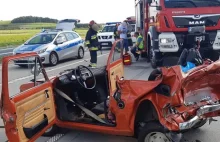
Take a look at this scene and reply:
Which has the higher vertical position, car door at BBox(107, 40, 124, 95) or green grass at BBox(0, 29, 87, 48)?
car door at BBox(107, 40, 124, 95)

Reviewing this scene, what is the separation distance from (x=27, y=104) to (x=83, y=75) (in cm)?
127

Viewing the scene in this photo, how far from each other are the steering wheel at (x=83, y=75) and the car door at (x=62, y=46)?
357 inches

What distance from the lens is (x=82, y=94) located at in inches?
190

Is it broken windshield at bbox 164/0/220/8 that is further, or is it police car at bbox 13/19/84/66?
police car at bbox 13/19/84/66

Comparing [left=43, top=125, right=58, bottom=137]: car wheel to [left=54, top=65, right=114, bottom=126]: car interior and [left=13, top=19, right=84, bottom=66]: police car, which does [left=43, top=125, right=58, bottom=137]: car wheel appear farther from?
[left=13, top=19, right=84, bottom=66]: police car

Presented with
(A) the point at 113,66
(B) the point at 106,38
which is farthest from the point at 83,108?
(B) the point at 106,38

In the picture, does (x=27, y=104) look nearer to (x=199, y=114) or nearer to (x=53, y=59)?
(x=199, y=114)

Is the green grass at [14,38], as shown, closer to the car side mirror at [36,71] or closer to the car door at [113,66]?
the car door at [113,66]

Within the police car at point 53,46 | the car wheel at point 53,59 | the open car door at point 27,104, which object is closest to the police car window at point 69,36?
the police car at point 53,46

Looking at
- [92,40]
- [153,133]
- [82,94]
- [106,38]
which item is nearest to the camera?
[153,133]

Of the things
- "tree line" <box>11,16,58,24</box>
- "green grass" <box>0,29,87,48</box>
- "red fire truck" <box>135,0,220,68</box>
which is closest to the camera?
"red fire truck" <box>135,0,220,68</box>

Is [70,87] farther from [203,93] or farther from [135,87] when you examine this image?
[203,93]

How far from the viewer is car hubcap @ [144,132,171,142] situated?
372cm

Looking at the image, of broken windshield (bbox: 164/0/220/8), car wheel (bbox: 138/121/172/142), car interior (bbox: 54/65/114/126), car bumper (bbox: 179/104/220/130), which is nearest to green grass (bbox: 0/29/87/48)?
broken windshield (bbox: 164/0/220/8)
